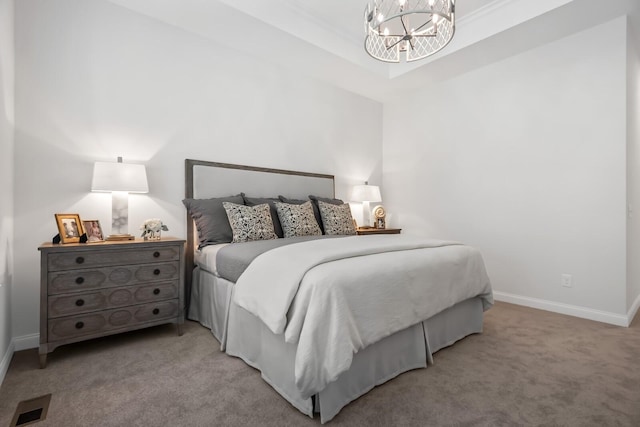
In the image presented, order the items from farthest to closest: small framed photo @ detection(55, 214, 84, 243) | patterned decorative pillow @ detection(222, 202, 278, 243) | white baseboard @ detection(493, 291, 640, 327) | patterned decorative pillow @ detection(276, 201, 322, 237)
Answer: patterned decorative pillow @ detection(276, 201, 322, 237) < white baseboard @ detection(493, 291, 640, 327) < patterned decorative pillow @ detection(222, 202, 278, 243) < small framed photo @ detection(55, 214, 84, 243)

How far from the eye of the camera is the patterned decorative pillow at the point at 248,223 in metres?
2.68

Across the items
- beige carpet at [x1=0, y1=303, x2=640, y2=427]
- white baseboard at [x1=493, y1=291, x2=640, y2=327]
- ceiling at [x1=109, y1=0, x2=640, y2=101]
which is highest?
ceiling at [x1=109, y1=0, x2=640, y2=101]

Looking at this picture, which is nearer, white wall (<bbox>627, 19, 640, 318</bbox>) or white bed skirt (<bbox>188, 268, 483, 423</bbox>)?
white bed skirt (<bbox>188, 268, 483, 423</bbox>)

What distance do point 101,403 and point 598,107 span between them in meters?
4.28

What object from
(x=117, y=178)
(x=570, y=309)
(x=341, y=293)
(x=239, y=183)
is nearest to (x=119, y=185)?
(x=117, y=178)

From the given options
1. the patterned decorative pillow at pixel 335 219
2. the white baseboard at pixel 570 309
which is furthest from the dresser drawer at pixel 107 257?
the white baseboard at pixel 570 309

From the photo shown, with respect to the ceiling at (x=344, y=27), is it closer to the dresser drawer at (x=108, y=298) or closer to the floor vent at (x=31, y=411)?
the dresser drawer at (x=108, y=298)

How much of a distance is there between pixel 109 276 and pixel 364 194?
296 cm

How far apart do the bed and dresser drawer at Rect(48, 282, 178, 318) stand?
13.5 inches

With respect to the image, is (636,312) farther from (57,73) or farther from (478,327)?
(57,73)

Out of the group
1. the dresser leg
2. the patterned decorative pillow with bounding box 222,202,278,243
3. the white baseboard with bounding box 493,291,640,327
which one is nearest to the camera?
the dresser leg

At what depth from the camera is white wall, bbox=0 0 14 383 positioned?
6.19ft

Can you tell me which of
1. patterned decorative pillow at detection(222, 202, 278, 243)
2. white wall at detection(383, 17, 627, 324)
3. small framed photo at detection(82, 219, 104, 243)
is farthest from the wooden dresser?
white wall at detection(383, 17, 627, 324)

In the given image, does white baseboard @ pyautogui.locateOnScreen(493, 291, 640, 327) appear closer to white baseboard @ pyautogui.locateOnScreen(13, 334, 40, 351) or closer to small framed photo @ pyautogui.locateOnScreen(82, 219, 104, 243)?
small framed photo @ pyautogui.locateOnScreen(82, 219, 104, 243)
